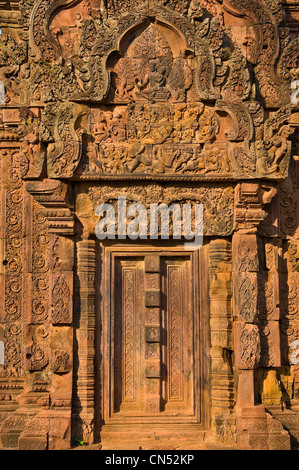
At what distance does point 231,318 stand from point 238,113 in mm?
2706

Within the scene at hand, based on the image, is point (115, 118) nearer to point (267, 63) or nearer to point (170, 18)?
point (170, 18)

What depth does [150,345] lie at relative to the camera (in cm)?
822

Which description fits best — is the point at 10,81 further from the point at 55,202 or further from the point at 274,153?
the point at 274,153

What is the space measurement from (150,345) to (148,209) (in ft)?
5.98

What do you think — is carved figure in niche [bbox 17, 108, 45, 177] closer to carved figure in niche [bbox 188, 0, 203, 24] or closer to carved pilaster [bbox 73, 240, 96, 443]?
carved pilaster [bbox 73, 240, 96, 443]

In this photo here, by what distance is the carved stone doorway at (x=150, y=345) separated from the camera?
321 inches

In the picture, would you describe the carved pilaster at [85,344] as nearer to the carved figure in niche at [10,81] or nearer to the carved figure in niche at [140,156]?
the carved figure in niche at [140,156]

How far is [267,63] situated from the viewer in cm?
830

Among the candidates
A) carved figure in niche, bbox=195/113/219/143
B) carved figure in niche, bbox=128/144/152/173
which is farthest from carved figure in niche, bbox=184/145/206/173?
carved figure in niche, bbox=128/144/152/173

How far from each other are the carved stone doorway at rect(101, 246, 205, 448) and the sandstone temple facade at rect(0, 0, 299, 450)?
2 centimetres

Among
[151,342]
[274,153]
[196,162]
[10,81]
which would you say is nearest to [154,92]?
[196,162]

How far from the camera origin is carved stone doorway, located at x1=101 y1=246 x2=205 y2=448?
816cm

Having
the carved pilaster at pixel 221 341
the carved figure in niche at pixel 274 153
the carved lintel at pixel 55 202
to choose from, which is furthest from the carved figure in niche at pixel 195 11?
the carved pilaster at pixel 221 341

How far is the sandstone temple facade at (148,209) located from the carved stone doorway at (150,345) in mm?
19
